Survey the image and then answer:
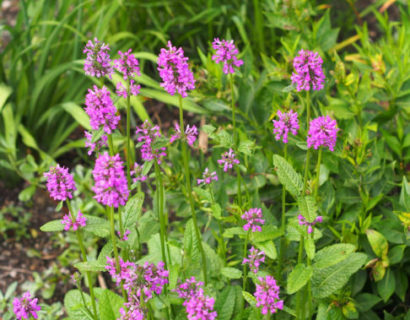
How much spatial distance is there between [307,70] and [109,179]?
24.1 inches

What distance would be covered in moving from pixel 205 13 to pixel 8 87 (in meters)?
1.24

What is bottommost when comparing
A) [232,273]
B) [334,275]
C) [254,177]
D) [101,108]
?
[334,275]

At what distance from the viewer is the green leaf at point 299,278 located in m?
1.64

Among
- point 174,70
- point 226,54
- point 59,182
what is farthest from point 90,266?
point 226,54

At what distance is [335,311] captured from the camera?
201 centimetres

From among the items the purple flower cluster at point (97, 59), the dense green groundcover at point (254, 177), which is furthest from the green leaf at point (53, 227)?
the purple flower cluster at point (97, 59)

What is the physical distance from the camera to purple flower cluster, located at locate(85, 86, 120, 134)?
1420mm

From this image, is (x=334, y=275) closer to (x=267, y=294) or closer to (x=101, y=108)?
(x=267, y=294)

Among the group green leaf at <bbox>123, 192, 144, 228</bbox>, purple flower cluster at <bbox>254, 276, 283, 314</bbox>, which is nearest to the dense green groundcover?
green leaf at <bbox>123, 192, 144, 228</bbox>

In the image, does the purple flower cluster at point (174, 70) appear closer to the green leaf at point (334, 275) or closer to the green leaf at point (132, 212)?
the green leaf at point (132, 212)

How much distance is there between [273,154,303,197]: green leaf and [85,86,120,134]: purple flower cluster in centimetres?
53

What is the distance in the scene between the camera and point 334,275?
1.91m

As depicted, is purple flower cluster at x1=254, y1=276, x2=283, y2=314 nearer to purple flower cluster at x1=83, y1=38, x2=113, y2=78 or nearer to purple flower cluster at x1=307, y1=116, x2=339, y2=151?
purple flower cluster at x1=307, y1=116, x2=339, y2=151

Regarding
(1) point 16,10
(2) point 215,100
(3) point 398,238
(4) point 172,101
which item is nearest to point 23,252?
(4) point 172,101
